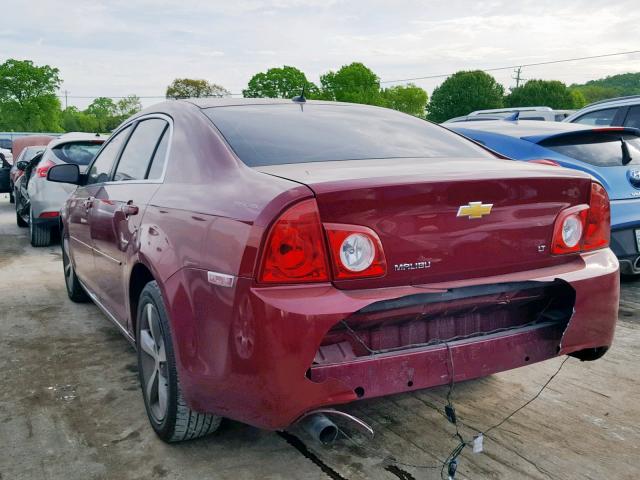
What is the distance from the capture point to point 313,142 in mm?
3182

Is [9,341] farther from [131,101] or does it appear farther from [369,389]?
[131,101]

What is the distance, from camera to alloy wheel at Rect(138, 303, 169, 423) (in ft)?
9.84

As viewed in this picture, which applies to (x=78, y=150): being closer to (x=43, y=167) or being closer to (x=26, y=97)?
(x=43, y=167)

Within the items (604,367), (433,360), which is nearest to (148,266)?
(433,360)

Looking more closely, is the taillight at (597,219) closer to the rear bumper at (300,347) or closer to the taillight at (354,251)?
the rear bumper at (300,347)

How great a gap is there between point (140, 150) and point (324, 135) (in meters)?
1.23

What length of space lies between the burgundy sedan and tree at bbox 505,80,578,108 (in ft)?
260

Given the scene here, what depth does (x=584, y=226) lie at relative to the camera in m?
2.85

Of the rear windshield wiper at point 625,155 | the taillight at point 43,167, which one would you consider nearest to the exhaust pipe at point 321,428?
the rear windshield wiper at point 625,155

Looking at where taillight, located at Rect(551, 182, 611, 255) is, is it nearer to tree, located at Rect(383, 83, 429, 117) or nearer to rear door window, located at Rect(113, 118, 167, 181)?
rear door window, located at Rect(113, 118, 167, 181)

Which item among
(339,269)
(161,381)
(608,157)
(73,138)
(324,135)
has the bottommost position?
(161,381)

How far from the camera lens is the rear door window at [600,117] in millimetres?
8297

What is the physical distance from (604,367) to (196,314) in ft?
8.53

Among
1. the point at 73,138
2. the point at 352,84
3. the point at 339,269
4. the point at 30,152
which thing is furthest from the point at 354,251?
the point at 352,84
